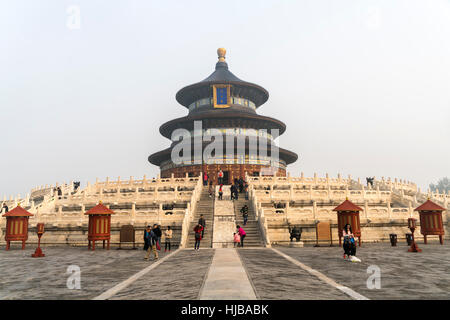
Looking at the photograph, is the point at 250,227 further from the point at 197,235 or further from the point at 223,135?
the point at 223,135

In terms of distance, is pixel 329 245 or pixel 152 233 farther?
pixel 329 245

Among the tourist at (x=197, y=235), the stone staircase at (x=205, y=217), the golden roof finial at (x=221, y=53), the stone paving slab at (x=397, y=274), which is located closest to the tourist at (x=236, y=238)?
the stone staircase at (x=205, y=217)

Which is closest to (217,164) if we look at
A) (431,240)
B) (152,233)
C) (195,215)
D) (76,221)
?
(195,215)

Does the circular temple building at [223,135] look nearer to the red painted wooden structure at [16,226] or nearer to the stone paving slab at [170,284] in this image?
the red painted wooden structure at [16,226]


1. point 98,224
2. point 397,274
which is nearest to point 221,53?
point 98,224

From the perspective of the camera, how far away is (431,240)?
22.4 m

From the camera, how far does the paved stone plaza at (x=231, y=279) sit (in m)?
7.51

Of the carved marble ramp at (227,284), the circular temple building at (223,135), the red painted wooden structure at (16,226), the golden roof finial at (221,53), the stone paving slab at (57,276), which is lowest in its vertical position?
the stone paving slab at (57,276)

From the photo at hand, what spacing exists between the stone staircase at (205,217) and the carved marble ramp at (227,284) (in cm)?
850

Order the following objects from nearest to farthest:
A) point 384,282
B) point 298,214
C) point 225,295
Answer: point 225,295 → point 384,282 → point 298,214

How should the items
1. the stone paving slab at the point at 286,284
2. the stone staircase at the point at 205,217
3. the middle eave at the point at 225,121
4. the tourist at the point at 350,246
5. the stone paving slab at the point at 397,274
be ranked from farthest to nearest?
the middle eave at the point at 225,121
the stone staircase at the point at 205,217
the tourist at the point at 350,246
the stone paving slab at the point at 397,274
the stone paving slab at the point at 286,284

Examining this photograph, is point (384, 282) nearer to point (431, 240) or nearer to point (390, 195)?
point (431, 240)

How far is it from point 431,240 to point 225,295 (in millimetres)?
20532

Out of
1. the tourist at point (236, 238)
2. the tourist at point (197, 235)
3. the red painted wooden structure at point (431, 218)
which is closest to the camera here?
the tourist at point (197, 235)
